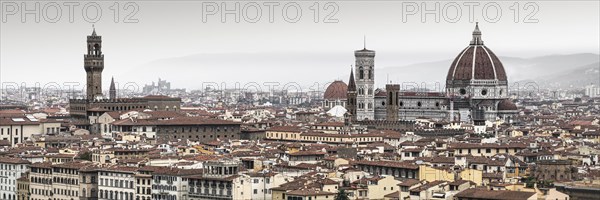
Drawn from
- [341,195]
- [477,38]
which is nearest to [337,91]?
[477,38]

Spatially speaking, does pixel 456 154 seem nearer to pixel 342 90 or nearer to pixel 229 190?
pixel 229 190

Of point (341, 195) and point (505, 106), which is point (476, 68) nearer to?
point (505, 106)

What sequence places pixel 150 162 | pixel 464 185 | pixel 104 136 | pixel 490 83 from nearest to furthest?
pixel 464 185, pixel 150 162, pixel 104 136, pixel 490 83

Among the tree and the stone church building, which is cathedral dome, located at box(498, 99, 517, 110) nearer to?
the stone church building

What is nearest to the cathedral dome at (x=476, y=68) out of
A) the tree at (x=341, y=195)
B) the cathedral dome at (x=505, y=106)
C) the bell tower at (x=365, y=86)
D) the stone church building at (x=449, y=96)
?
the stone church building at (x=449, y=96)

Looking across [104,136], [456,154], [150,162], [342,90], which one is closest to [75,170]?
[150,162]

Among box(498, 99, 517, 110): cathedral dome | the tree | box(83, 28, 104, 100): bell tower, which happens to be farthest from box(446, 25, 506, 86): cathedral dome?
the tree

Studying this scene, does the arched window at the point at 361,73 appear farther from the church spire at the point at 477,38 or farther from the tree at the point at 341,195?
the tree at the point at 341,195
